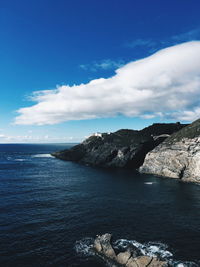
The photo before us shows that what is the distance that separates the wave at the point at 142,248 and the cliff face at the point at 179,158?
7324 centimetres

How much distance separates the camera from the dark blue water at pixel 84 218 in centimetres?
4067

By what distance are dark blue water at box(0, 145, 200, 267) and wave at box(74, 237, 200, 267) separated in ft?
4.35

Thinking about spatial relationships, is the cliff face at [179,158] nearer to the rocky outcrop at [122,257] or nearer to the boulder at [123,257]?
the rocky outcrop at [122,257]

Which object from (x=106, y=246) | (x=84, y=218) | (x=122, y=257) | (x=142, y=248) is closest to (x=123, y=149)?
(x=84, y=218)

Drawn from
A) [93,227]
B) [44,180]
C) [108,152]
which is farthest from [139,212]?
A: [108,152]

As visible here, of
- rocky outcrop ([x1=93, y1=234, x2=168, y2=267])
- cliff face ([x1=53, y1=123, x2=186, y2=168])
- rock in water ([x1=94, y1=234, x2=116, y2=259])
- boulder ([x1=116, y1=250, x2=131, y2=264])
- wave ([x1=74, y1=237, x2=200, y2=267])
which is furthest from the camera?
cliff face ([x1=53, y1=123, x2=186, y2=168])

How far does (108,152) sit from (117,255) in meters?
134

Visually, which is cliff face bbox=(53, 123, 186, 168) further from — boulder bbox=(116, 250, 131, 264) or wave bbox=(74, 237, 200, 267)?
boulder bbox=(116, 250, 131, 264)

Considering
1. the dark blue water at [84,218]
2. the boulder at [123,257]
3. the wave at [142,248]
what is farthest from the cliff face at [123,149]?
the boulder at [123,257]

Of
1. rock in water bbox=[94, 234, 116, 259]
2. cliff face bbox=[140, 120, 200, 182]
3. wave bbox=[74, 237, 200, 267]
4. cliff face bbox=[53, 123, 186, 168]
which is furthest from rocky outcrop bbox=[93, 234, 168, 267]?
cliff face bbox=[53, 123, 186, 168]

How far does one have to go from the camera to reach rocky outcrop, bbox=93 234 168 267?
3534 cm

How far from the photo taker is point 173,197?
7762 centimetres

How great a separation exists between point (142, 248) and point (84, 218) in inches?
783

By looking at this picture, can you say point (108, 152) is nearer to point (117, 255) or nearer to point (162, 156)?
point (162, 156)
